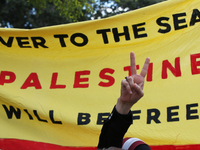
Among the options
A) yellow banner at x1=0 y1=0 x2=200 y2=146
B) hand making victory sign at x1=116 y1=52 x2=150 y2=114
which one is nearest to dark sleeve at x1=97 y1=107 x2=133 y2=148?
hand making victory sign at x1=116 y1=52 x2=150 y2=114

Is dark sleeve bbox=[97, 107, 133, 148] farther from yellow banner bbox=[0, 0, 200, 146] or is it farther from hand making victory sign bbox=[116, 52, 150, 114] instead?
yellow banner bbox=[0, 0, 200, 146]

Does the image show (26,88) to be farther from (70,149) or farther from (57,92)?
(70,149)

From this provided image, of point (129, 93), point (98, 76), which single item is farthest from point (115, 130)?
point (98, 76)

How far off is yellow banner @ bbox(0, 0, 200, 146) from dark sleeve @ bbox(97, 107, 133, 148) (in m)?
1.13

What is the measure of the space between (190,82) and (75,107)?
1.25m

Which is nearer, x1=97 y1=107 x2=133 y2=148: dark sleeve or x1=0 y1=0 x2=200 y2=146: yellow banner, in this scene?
x1=97 y1=107 x2=133 y2=148: dark sleeve

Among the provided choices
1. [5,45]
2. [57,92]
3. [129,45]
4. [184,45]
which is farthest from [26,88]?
[184,45]

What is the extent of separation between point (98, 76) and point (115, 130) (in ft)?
4.95

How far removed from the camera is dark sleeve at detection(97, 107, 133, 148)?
1.35 meters

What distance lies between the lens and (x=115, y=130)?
1358 millimetres

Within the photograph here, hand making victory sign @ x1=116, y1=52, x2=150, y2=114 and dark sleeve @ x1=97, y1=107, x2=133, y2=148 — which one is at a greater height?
hand making victory sign @ x1=116, y1=52, x2=150, y2=114

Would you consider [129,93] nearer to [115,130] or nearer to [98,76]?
[115,130]

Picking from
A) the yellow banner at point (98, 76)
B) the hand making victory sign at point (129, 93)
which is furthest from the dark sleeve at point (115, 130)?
the yellow banner at point (98, 76)

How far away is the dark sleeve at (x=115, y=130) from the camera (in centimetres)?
135
